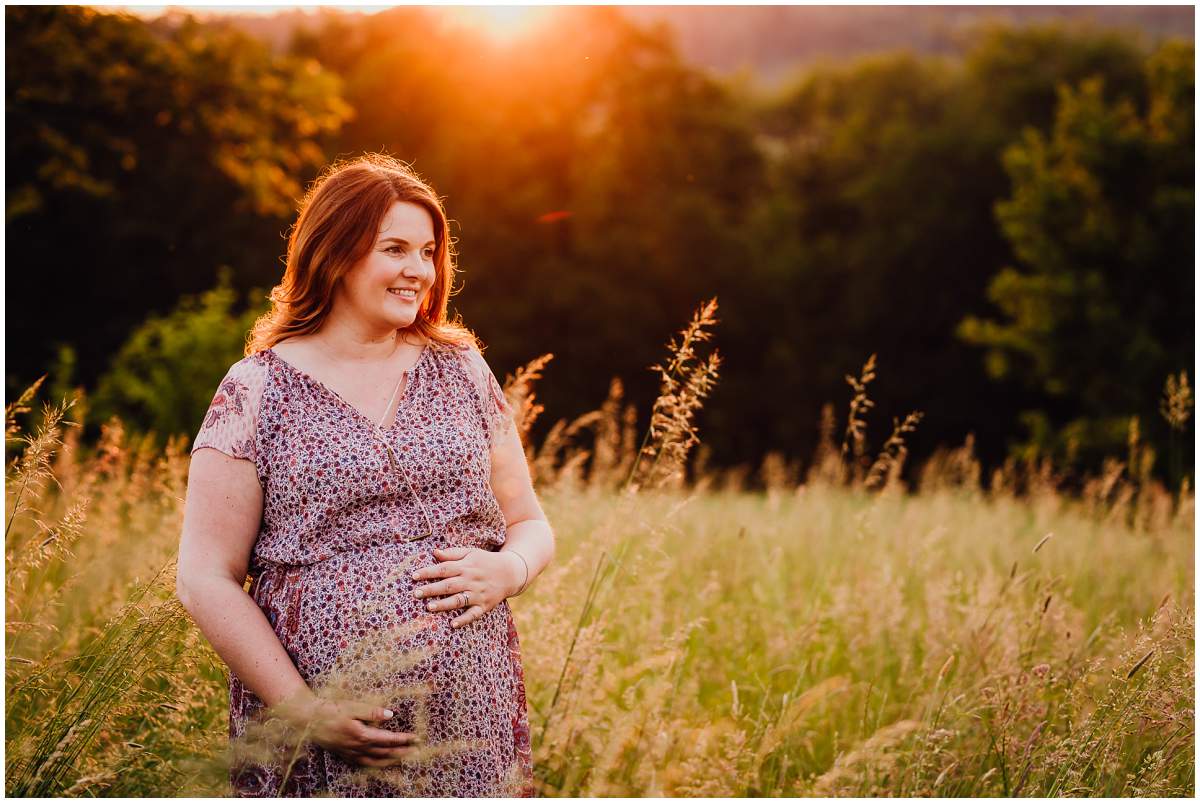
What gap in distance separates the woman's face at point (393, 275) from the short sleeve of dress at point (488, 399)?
215mm

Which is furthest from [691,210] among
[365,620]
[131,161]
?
[365,620]

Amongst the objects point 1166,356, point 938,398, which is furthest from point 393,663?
point 938,398

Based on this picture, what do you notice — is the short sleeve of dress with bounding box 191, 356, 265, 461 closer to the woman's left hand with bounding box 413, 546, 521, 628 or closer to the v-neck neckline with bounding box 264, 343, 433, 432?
the v-neck neckline with bounding box 264, 343, 433, 432

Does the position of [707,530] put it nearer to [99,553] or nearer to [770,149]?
[99,553]

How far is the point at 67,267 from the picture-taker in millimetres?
16141

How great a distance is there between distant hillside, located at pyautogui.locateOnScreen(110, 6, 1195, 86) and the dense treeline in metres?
0.92

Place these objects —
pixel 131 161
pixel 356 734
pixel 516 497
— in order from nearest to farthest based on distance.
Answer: pixel 356 734
pixel 516 497
pixel 131 161

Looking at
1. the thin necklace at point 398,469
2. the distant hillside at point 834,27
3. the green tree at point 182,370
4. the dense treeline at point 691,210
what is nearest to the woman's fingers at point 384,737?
the thin necklace at point 398,469

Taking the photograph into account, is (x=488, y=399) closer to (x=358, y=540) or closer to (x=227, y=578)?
(x=358, y=540)

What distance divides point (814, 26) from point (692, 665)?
40660 millimetres

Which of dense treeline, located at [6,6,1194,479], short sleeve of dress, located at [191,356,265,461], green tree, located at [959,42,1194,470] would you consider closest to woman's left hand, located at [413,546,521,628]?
short sleeve of dress, located at [191,356,265,461]

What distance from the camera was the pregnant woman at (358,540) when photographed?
6.48 feet

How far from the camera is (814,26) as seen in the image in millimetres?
39281

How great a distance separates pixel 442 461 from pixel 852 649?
2.38 m
